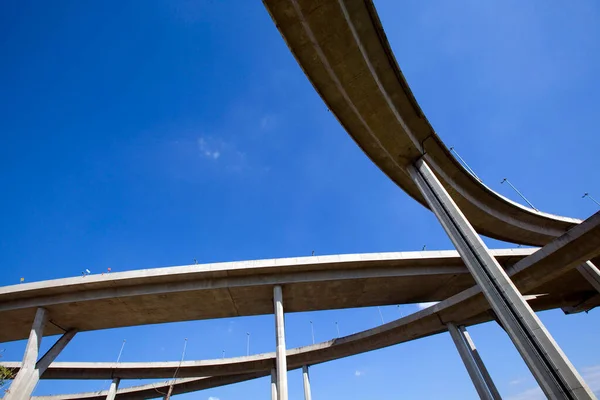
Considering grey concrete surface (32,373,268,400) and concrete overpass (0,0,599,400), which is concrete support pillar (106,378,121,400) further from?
concrete overpass (0,0,599,400)

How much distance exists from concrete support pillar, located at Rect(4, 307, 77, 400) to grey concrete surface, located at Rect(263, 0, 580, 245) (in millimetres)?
23501

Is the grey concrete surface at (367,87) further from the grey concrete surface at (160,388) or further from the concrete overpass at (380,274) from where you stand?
the grey concrete surface at (160,388)

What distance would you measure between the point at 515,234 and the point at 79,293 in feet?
100

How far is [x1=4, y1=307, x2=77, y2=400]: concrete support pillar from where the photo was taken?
55.3 ft

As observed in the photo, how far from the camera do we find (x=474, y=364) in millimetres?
21656

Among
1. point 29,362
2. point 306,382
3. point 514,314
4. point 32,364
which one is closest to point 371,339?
point 306,382

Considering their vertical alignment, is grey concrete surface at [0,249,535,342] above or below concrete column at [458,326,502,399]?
above

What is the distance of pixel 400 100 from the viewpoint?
1209cm

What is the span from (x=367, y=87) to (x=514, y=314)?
30.9 feet

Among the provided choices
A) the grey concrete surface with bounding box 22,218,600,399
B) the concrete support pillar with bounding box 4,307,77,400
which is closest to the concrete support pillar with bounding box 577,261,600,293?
the grey concrete surface with bounding box 22,218,600,399

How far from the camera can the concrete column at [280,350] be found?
15.3 m

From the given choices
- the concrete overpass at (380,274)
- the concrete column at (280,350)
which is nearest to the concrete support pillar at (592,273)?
the concrete overpass at (380,274)

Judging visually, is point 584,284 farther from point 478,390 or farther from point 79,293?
point 79,293

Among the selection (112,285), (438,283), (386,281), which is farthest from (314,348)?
(112,285)
